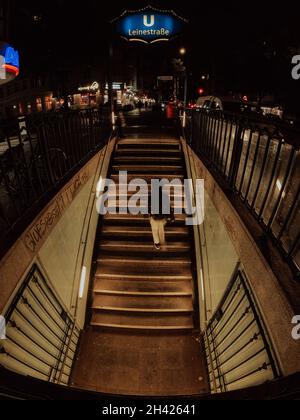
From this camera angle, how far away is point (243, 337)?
15.5ft

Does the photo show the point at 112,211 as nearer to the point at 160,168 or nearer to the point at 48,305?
Result: the point at 160,168

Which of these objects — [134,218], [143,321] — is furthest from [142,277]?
[134,218]

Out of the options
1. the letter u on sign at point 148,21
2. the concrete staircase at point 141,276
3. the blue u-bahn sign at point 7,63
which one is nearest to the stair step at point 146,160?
the concrete staircase at point 141,276

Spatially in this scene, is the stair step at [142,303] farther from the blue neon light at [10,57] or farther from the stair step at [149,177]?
the blue neon light at [10,57]

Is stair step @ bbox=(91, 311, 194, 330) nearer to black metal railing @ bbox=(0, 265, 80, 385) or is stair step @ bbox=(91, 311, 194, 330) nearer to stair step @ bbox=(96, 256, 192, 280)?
black metal railing @ bbox=(0, 265, 80, 385)

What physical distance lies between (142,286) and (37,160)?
15.8ft

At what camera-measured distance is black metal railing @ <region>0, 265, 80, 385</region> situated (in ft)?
13.7

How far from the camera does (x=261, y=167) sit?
4.51 m

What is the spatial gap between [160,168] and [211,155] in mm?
3473

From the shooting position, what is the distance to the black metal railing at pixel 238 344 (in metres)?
3.87

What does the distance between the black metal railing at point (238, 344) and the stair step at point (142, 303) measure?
118 centimetres

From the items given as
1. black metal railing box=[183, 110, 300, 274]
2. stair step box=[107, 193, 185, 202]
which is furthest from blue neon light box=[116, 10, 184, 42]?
stair step box=[107, 193, 185, 202]

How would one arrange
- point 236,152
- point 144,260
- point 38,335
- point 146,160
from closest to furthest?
1. point 236,152
2. point 38,335
3. point 144,260
4. point 146,160

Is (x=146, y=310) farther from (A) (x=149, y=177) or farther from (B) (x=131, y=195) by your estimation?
(A) (x=149, y=177)
